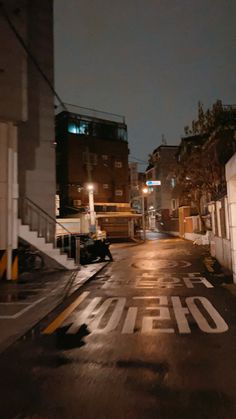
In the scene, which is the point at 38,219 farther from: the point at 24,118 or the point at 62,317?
the point at 62,317

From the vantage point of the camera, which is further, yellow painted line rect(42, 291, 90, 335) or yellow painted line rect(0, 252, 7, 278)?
yellow painted line rect(0, 252, 7, 278)

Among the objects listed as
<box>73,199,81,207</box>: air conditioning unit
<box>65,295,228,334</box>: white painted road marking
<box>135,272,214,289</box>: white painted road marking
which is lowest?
<box>65,295,228,334</box>: white painted road marking

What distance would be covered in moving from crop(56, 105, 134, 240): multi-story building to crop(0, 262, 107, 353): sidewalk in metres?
22.6

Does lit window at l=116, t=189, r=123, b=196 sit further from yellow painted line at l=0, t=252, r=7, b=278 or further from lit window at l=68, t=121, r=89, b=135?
yellow painted line at l=0, t=252, r=7, b=278

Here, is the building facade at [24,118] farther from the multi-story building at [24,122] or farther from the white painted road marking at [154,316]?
the white painted road marking at [154,316]

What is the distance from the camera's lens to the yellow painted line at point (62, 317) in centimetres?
662

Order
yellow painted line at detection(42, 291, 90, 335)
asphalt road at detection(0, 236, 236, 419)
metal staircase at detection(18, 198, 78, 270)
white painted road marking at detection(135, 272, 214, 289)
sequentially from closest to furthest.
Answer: asphalt road at detection(0, 236, 236, 419)
yellow painted line at detection(42, 291, 90, 335)
white painted road marking at detection(135, 272, 214, 289)
metal staircase at detection(18, 198, 78, 270)

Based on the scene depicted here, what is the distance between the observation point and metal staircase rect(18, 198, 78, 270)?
14.4 meters

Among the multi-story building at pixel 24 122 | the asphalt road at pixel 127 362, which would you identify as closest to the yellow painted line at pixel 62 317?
the asphalt road at pixel 127 362

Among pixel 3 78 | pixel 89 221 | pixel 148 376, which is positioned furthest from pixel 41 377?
pixel 89 221

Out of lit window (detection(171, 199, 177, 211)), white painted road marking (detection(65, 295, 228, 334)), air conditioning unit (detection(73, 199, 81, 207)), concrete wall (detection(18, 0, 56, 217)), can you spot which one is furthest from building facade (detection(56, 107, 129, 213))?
white painted road marking (detection(65, 295, 228, 334))

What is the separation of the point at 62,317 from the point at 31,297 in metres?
2.28

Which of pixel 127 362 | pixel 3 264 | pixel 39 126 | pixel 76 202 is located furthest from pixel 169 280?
pixel 76 202

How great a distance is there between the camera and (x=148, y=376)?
4355 millimetres
